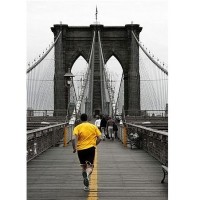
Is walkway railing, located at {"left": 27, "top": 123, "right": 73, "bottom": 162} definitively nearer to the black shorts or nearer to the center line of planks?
the center line of planks

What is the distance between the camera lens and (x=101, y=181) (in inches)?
242

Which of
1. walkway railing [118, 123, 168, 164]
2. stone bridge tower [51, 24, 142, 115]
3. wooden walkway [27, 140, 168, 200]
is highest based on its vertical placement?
stone bridge tower [51, 24, 142, 115]

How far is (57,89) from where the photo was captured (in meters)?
50.8

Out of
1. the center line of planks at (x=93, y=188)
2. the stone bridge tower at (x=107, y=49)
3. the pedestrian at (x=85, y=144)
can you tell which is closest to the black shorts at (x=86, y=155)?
the pedestrian at (x=85, y=144)

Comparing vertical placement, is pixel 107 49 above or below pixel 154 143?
above

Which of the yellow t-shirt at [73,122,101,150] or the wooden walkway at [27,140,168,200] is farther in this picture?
the yellow t-shirt at [73,122,101,150]

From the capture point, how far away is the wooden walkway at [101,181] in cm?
509

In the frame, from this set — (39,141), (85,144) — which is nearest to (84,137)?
(85,144)

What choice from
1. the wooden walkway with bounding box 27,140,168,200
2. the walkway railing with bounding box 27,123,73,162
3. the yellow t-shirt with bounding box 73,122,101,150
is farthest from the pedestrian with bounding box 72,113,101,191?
the walkway railing with bounding box 27,123,73,162

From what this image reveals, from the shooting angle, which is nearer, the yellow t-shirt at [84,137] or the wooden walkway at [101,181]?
the wooden walkway at [101,181]

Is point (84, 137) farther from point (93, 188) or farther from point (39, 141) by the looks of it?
point (39, 141)

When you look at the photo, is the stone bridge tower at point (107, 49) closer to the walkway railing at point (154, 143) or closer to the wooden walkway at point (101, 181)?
the walkway railing at point (154, 143)

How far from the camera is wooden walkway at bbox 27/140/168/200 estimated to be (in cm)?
509
